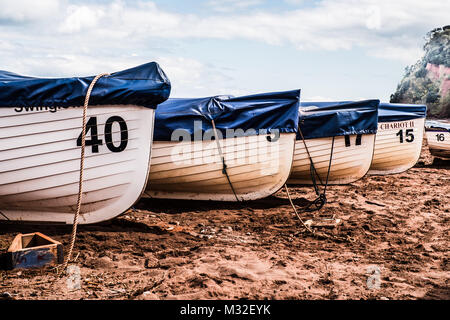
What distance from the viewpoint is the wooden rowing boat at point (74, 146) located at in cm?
576

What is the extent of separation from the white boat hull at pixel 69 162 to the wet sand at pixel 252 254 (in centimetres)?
34

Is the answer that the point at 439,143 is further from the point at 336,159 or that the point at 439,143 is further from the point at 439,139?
A: the point at 336,159

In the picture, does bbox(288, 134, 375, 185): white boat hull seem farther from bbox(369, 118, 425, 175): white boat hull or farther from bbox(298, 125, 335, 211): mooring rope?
bbox(369, 118, 425, 175): white boat hull

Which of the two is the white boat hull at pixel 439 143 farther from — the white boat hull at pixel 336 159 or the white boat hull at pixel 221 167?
the white boat hull at pixel 221 167

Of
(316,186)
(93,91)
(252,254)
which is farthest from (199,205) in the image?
(93,91)

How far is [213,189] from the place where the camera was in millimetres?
8078

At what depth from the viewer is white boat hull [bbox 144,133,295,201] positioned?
7691mm

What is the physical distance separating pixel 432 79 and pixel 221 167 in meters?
38.0

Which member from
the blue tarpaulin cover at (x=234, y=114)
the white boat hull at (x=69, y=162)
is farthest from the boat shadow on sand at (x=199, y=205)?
the white boat hull at (x=69, y=162)

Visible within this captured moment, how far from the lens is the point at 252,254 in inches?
218

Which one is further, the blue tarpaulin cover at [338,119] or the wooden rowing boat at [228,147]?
the blue tarpaulin cover at [338,119]

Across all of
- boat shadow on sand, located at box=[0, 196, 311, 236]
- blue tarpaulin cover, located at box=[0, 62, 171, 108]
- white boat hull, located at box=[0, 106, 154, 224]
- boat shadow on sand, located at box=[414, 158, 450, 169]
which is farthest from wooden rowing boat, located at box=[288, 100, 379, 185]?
boat shadow on sand, located at box=[414, 158, 450, 169]
